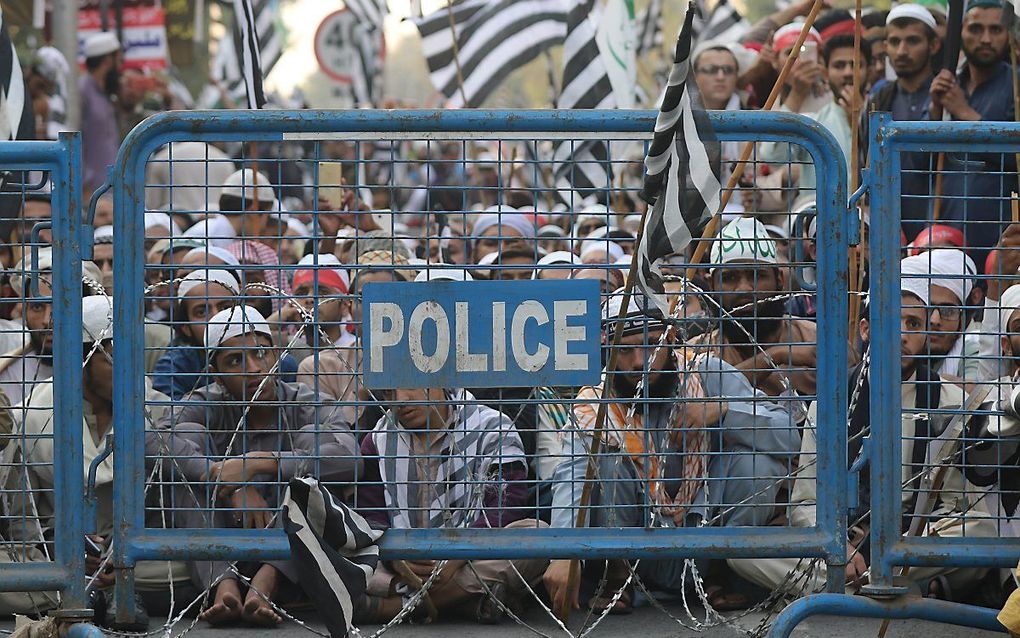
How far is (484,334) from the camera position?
13.5 ft

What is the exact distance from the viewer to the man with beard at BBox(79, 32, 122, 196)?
13.9 metres

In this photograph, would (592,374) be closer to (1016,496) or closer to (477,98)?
(1016,496)

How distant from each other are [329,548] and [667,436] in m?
1.07

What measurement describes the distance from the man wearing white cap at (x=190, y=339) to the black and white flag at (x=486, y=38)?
4.76 meters

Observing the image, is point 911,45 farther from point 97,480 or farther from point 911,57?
point 97,480

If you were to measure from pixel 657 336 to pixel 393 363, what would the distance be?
2.78 ft

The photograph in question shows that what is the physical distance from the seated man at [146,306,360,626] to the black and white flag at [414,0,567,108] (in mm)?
6096

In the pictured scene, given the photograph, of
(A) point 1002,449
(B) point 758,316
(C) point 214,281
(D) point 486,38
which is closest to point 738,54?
(D) point 486,38

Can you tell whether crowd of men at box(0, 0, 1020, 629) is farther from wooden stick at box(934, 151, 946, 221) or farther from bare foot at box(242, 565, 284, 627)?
wooden stick at box(934, 151, 946, 221)

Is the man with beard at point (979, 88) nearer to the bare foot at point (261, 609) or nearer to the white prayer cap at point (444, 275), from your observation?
the white prayer cap at point (444, 275)

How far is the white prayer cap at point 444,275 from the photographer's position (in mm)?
4156

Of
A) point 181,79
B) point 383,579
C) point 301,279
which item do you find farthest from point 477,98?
point 181,79

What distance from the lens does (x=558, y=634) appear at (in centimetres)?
493

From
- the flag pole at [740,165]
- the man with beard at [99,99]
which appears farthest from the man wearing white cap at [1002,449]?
the man with beard at [99,99]
